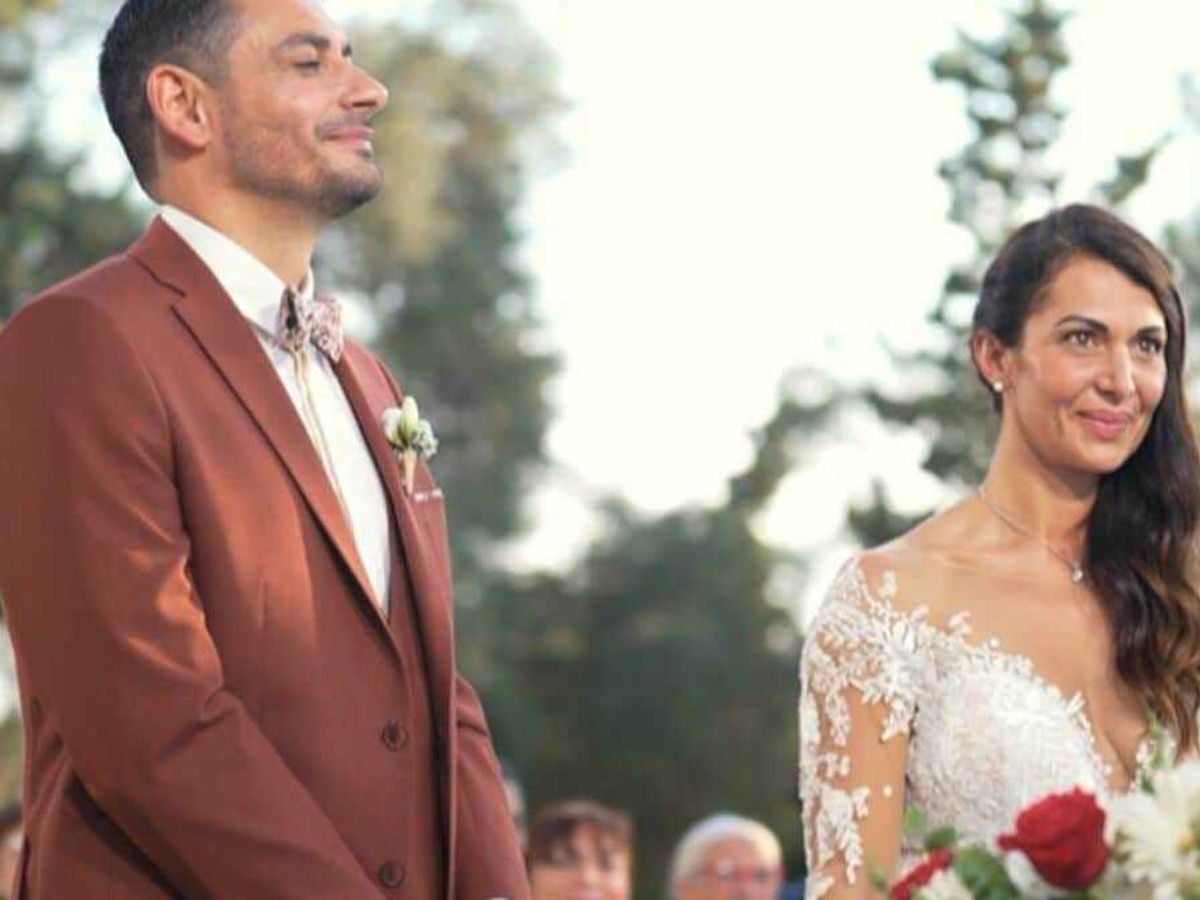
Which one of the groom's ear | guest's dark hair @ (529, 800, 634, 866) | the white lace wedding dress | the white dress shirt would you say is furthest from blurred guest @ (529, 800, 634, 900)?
the groom's ear

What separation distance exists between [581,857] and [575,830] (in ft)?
0.42

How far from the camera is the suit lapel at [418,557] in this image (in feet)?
19.0

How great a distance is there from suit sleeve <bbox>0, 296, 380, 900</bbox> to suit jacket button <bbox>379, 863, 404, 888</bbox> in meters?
0.16

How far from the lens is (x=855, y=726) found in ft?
22.3

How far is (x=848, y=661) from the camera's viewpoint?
271 inches

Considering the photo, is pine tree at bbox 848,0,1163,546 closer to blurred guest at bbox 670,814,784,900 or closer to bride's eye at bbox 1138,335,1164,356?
blurred guest at bbox 670,814,784,900

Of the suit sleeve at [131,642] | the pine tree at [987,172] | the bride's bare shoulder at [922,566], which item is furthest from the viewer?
the pine tree at [987,172]

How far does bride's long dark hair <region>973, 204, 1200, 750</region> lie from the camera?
6871 millimetres

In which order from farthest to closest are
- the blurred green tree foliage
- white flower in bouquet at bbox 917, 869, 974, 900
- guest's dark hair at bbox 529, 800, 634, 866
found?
the blurred green tree foliage
guest's dark hair at bbox 529, 800, 634, 866
white flower in bouquet at bbox 917, 869, 974, 900

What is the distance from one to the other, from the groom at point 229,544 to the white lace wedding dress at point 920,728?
3.34 ft

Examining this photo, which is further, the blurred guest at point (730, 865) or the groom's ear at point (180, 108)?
the blurred guest at point (730, 865)

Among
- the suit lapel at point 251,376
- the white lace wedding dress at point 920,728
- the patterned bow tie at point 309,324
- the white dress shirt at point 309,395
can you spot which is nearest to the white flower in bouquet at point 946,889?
the suit lapel at point 251,376

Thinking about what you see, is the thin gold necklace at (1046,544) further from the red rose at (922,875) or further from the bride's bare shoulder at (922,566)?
the red rose at (922,875)

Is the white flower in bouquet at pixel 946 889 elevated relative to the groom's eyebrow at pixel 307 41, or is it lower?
lower
